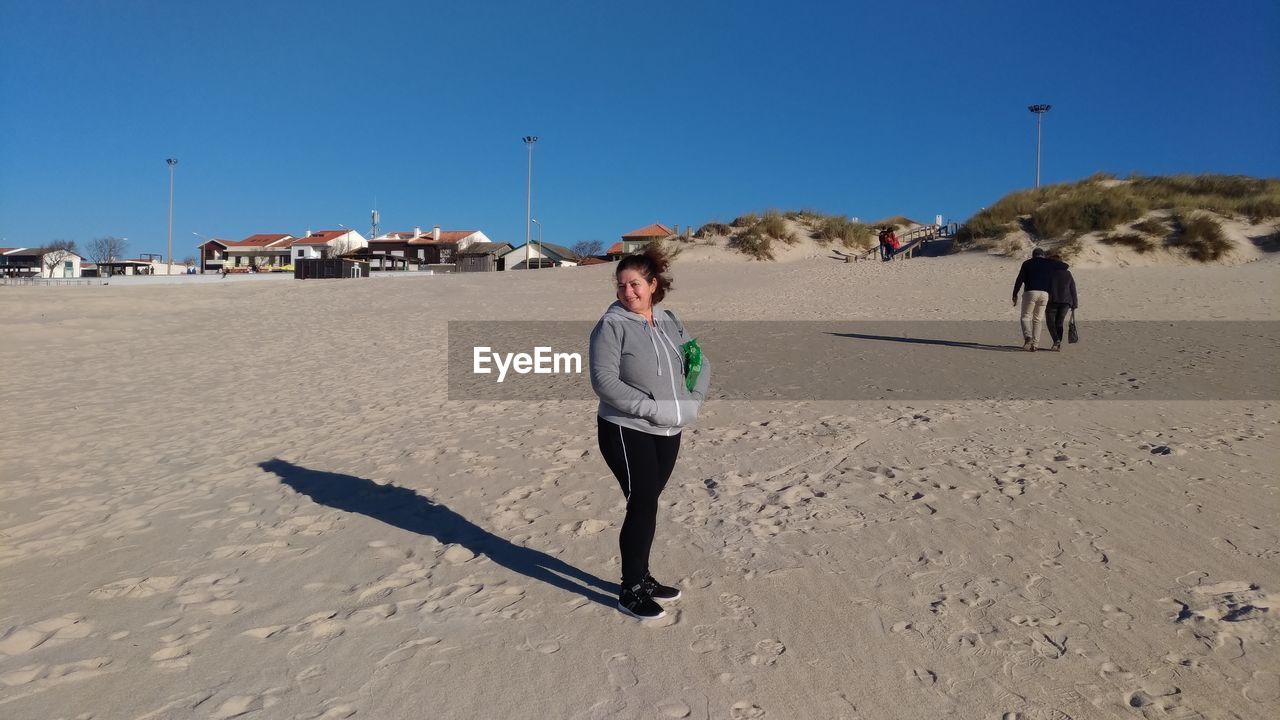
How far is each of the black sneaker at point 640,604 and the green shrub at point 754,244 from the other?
101ft

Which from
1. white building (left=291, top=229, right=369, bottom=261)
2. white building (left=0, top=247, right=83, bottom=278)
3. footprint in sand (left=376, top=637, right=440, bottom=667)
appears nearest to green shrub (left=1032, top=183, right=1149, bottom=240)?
footprint in sand (left=376, top=637, right=440, bottom=667)

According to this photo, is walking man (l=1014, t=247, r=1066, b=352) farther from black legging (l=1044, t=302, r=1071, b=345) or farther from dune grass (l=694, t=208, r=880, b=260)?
dune grass (l=694, t=208, r=880, b=260)

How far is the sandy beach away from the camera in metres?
2.97

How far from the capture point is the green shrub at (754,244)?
111 feet

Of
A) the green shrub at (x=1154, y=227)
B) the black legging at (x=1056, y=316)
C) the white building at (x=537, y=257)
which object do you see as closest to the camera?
the black legging at (x=1056, y=316)

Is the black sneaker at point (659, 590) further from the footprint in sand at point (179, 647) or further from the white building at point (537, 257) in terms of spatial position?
the white building at point (537, 257)

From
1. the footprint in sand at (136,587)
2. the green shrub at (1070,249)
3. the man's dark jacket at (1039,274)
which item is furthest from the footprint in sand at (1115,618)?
the green shrub at (1070,249)

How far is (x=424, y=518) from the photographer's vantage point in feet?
17.0

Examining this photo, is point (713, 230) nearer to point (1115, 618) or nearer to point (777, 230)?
point (777, 230)

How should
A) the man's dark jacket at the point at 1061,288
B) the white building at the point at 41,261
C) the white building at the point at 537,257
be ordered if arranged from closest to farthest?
the man's dark jacket at the point at 1061,288, the white building at the point at 537,257, the white building at the point at 41,261

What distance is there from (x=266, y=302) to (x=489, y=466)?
68.6 ft

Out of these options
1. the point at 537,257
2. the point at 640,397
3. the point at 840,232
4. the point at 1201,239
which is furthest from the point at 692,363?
the point at 537,257

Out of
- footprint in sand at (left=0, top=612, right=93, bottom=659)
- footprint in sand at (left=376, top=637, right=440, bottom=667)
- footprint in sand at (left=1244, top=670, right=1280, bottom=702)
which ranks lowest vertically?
footprint in sand at (left=0, top=612, right=93, bottom=659)

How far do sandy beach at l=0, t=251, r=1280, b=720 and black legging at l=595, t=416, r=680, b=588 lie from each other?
1.07ft
